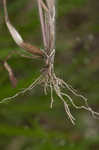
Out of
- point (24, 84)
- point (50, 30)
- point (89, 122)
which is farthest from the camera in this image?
point (89, 122)

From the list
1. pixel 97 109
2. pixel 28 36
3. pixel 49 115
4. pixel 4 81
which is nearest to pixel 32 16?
pixel 28 36

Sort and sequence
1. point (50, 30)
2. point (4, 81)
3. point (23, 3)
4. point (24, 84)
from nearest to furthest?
point (50, 30)
point (24, 84)
point (4, 81)
point (23, 3)

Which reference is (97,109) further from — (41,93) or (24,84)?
(24,84)

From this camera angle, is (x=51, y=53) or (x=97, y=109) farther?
(x=97, y=109)

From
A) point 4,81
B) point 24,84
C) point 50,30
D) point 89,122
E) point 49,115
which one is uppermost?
point 50,30

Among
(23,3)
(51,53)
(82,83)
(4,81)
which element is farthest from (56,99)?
(51,53)

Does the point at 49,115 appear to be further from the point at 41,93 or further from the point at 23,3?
the point at 23,3

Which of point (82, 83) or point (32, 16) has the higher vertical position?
point (32, 16)
